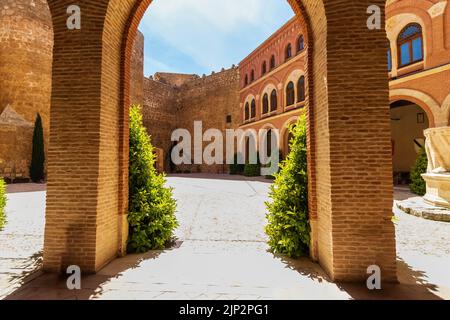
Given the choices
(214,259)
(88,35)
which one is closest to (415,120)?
(214,259)

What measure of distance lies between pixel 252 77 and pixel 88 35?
21155 mm

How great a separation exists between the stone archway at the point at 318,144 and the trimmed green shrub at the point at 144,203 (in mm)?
469

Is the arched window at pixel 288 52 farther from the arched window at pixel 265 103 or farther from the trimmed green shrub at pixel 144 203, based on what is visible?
the trimmed green shrub at pixel 144 203

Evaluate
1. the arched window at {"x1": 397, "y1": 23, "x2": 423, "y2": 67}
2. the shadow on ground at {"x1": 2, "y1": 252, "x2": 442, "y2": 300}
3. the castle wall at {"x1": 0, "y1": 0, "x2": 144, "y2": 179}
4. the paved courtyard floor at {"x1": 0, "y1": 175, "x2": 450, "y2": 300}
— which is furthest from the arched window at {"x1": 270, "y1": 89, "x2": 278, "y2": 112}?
the castle wall at {"x1": 0, "y1": 0, "x2": 144, "y2": 179}

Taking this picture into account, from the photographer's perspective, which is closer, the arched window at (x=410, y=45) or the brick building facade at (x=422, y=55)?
the brick building facade at (x=422, y=55)

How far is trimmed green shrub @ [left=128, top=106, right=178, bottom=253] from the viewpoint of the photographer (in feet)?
14.6

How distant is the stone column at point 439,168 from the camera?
23.3 feet

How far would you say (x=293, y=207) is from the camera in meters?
4.29

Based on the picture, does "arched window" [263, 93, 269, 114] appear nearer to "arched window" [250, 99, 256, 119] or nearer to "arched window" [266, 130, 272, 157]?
"arched window" [250, 99, 256, 119]

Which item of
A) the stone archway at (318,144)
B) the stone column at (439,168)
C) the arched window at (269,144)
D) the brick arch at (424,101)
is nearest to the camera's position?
the stone archway at (318,144)

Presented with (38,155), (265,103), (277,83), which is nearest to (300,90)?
(277,83)

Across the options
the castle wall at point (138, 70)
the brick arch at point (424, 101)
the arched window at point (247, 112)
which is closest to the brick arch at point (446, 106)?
the brick arch at point (424, 101)

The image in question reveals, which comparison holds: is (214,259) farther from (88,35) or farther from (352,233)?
(88,35)

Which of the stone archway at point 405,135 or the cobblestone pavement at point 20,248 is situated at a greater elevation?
the stone archway at point 405,135
